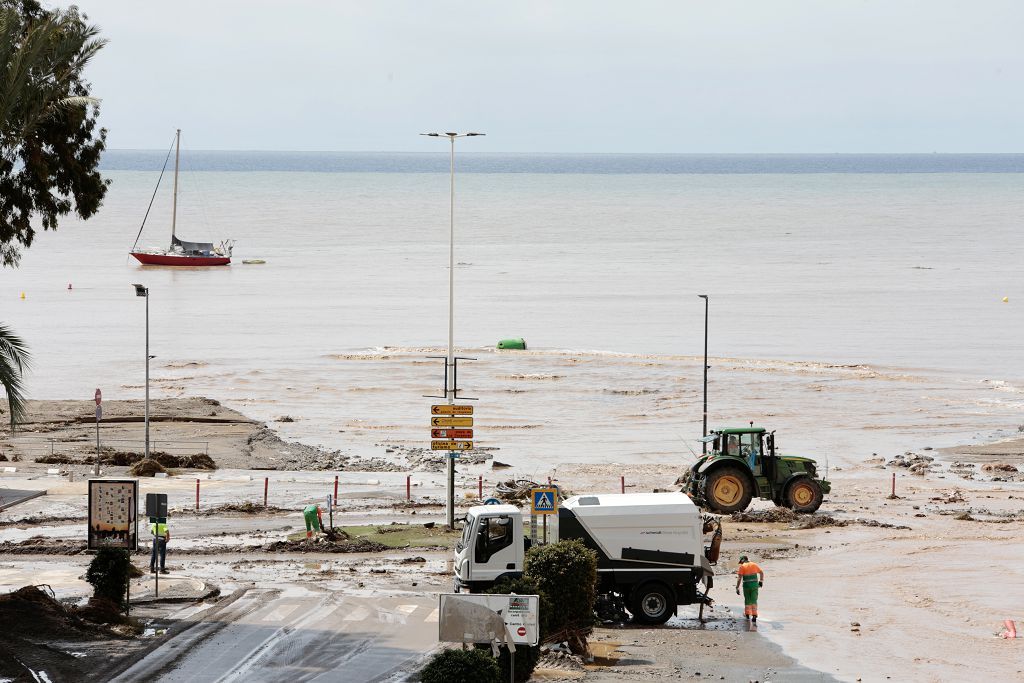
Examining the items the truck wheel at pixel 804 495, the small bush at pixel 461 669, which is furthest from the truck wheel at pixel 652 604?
the truck wheel at pixel 804 495

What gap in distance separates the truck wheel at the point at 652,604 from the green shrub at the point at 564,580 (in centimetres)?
315

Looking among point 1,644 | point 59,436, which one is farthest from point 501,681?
point 59,436

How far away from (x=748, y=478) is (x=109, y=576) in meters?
17.6

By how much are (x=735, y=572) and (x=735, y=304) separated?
71.1 m

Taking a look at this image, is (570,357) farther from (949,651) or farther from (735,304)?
(949,651)

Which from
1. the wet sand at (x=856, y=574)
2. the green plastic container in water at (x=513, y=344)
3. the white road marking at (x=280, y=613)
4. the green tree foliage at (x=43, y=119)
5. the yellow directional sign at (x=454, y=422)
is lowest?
the white road marking at (x=280, y=613)

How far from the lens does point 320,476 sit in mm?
42344

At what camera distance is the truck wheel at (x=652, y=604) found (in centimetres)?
2522

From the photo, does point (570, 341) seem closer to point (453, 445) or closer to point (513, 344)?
point (513, 344)

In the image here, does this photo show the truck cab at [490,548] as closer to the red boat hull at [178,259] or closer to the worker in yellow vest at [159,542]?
the worker in yellow vest at [159,542]

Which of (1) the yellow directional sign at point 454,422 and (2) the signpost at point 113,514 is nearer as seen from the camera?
(2) the signpost at point 113,514

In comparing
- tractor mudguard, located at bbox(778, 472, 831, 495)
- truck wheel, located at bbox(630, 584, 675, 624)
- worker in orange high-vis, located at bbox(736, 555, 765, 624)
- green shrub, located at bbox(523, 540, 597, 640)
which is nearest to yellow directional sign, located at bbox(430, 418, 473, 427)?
tractor mudguard, located at bbox(778, 472, 831, 495)

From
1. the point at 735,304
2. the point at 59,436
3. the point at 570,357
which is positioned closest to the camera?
the point at 59,436

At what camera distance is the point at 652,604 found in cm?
2533
